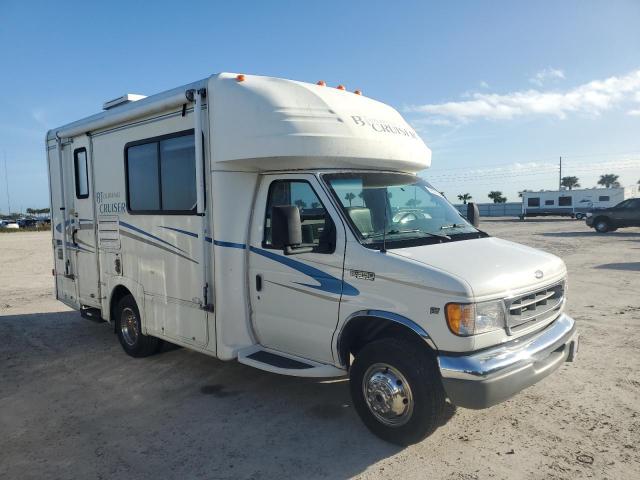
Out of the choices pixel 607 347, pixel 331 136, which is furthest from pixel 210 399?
pixel 607 347

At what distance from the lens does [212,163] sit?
4.90 m

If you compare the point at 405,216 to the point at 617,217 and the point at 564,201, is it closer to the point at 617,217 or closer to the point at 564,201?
the point at 617,217

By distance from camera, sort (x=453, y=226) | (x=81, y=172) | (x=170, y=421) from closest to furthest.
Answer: (x=170, y=421)
(x=453, y=226)
(x=81, y=172)

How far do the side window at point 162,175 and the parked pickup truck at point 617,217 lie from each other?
2539 centimetres

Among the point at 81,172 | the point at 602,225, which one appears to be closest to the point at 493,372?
the point at 81,172

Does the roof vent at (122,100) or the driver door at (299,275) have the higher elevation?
the roof vent at (122,100)

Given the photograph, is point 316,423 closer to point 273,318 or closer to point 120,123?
point 273,318

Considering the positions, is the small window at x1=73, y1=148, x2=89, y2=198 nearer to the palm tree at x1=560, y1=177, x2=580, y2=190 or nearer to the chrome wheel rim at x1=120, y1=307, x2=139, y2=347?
the chrome wheel rim at x1=120, y1=307, x2=139, y2=347

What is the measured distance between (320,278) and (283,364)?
0.90m

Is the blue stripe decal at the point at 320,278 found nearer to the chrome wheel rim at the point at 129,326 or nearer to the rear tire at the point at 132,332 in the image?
the rear tire at the point at 132,332

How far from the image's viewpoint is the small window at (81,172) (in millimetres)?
6879

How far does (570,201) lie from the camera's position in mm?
44375

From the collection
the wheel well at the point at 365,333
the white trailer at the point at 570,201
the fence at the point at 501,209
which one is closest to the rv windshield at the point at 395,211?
Result: the wheel well at the point at 365,333

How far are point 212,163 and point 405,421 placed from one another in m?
2.92
